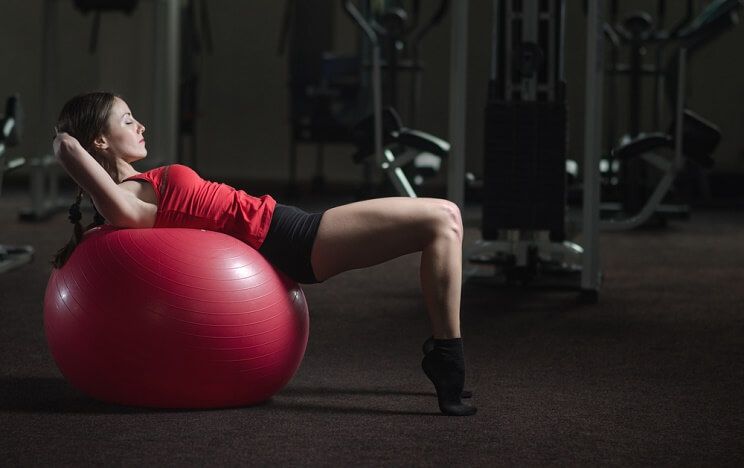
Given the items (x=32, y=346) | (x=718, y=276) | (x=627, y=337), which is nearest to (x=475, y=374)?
(x=627, y=337)

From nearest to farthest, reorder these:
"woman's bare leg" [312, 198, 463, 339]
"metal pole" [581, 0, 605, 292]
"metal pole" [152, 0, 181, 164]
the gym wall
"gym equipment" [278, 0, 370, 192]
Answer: "woman's bare leg" [312, 198, 463, 339], "metal pole" [581, 0, 605, 292], "metal pole" [152, 0, 181, 164], "gym equipment" [278, 0, 370, 192], the gym wall

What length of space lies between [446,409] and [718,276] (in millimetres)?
2710

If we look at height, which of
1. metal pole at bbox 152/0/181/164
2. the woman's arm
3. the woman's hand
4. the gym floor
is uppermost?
metal pole at bbox 152/0/181/164

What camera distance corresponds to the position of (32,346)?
3.24 meters

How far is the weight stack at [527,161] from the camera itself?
4188mm

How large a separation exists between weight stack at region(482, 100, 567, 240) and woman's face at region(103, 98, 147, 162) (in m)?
1.91

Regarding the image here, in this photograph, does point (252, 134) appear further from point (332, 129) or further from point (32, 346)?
point (32, 346)

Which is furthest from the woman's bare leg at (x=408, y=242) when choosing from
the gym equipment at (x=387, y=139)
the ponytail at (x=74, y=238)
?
the gym equipment at (x=387, y=139)

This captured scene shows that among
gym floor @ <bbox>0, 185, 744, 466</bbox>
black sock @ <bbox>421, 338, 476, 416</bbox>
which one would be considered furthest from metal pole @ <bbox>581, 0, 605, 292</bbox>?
black sock @ <bbox>421, 338, 476, 416</bbox>

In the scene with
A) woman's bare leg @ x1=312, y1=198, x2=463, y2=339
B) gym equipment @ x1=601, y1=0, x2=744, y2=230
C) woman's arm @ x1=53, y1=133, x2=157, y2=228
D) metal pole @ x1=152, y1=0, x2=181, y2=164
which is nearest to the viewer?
woman's arm @ x1=53, y1=133, x2=157, y2=228

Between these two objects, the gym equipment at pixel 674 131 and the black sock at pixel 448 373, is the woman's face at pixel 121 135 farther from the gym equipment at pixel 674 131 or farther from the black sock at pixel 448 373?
the gym equipment at pixel 674 131

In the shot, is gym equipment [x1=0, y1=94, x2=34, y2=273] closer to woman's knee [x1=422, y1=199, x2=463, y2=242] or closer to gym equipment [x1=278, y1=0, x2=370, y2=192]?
woman's knee [x1=422, y1=199, x2=463, y2=242]

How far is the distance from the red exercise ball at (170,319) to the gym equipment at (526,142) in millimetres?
1821

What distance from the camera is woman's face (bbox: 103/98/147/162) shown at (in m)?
2.54
